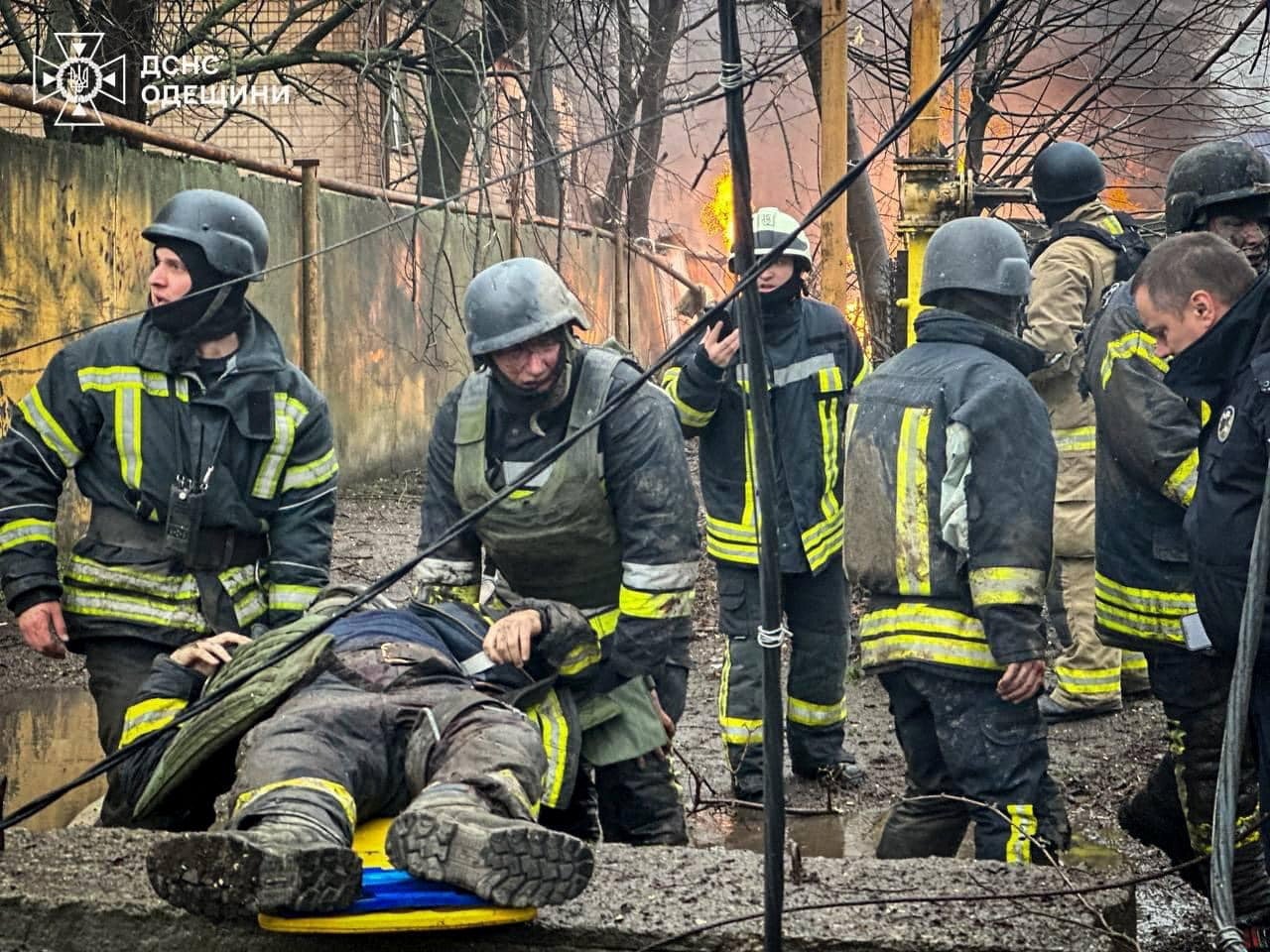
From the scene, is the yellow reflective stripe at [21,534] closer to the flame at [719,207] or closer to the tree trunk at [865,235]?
the tree trunk at [865,235]

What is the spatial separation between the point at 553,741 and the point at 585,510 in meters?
0.67

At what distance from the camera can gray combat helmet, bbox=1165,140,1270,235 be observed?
4.99 m

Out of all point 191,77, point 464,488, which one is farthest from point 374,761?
point 191,77

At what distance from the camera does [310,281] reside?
35.2 ft

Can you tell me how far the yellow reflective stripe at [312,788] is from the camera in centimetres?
329

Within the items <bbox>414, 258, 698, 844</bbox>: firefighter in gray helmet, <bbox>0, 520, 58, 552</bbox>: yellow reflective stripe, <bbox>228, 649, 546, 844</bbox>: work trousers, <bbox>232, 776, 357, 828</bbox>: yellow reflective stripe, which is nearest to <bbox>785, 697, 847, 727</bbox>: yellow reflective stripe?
<bbox>414, 258, 698, 844</bbox>: firefighter in gray helmet

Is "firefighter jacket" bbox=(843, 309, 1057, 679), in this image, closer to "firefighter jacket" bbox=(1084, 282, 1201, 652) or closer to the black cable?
"firefighter jacket" bbox=(1084, 282, 1201, 652)

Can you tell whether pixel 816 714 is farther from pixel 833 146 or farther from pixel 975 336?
pixel 833 146

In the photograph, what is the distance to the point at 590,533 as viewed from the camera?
4559mm

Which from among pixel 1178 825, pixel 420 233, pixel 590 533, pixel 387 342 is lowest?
pixel 1178 825

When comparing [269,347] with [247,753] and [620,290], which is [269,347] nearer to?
[247,753]

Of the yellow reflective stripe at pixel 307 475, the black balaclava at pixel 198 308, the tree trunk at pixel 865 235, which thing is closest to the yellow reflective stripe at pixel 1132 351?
the yellow reflective stripe at pixel 307 475

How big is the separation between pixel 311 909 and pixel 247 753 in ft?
2.23

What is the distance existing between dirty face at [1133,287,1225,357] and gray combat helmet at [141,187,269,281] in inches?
94.1
